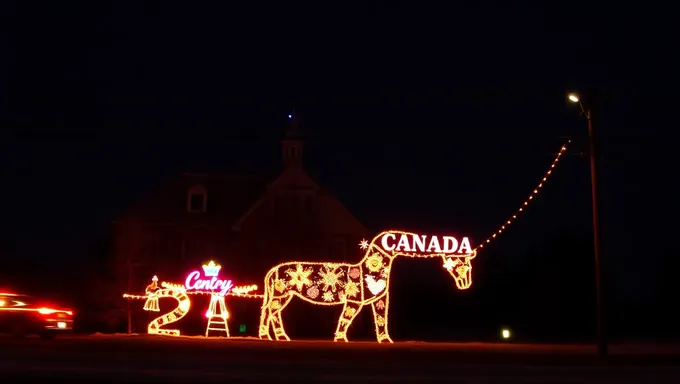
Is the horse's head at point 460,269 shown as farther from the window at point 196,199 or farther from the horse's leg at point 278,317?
the window at point 196,199

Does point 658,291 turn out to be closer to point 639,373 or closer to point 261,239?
point 261,239

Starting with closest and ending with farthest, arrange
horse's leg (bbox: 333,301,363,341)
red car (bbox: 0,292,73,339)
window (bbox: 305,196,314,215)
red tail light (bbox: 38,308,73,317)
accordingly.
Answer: red car (bbox: 0,292,73,339)
red tail light (bbox: 38,308,73,317)
horse's leg (bbox: 333,301,363,341)
window (bbox: 305,196,314,215)

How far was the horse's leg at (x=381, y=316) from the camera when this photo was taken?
128ft

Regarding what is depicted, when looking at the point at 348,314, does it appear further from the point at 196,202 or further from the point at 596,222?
the point at 196,202

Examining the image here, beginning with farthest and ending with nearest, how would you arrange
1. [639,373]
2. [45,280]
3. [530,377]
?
[45,280]
[639,373]
[530,377]

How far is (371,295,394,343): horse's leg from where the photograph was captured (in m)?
39.0

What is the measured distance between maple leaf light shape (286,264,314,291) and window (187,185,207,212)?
535 inches

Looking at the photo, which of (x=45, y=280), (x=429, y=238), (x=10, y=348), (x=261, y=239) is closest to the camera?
(x=10, y=348)

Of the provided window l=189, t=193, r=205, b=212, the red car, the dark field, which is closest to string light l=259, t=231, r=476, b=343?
the dark field

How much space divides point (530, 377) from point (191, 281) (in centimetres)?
2335

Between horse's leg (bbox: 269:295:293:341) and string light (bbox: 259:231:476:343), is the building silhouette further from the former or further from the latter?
string light (bbox: 259:231:476:343)

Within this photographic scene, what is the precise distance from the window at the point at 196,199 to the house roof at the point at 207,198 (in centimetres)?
23

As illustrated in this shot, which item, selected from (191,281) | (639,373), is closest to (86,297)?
(191,281)

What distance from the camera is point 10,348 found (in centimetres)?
2770
